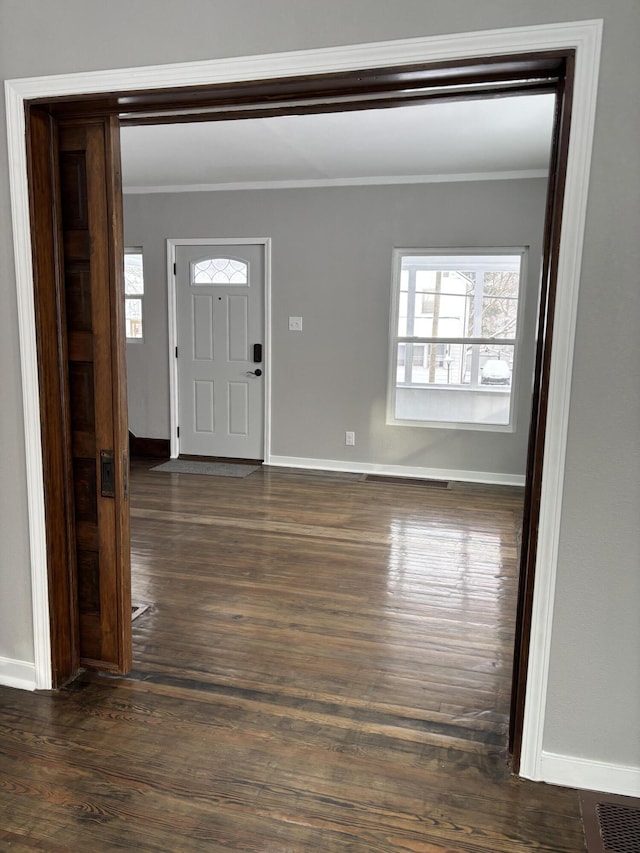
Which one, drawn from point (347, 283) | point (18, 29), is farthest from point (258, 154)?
point (18, 29)

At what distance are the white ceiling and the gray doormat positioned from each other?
8.58 ft

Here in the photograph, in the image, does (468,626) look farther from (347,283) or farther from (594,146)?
(347,283)

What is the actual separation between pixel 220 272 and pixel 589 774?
5.25m

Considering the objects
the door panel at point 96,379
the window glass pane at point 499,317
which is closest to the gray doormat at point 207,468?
the window glass pane at point 499,317

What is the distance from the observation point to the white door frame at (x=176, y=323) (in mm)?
6016

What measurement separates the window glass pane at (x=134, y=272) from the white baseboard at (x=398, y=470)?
86.4 inches

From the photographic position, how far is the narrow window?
21.2ft

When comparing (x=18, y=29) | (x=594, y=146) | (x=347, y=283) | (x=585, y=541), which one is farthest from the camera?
(x=347, y=283)

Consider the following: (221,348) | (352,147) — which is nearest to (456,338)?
(352,147)

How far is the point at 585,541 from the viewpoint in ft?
6.21

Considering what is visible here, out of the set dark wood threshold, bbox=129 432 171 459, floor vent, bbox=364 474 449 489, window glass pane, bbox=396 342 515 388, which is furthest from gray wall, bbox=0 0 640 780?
dark wood threshold, bbox=129 432 171 459

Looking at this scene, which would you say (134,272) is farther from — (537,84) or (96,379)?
(537,84)

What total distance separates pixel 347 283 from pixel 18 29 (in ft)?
12.8

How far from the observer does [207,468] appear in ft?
20.1
